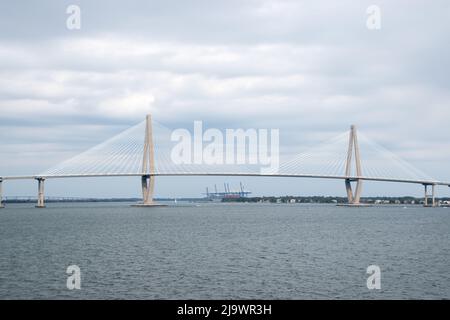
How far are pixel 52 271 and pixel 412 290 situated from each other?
40.0ft

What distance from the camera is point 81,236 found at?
36.9 meters

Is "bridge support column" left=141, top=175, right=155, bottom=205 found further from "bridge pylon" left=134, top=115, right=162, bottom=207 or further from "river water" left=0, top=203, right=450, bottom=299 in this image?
"river water" left=0, top=203, right=450, bottom=299

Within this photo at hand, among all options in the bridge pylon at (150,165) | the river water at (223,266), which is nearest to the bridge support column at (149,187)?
the bridge pylon at (150,165)

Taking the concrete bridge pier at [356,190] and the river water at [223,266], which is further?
the concrete bridge pier at [356,190]

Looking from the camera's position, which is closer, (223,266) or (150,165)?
(223,266)

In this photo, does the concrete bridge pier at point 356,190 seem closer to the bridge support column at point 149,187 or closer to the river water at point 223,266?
the bridge support column at point 149,187

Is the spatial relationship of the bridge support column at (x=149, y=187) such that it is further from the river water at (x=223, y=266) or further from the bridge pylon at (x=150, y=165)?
the river water at (x=223, y=266)

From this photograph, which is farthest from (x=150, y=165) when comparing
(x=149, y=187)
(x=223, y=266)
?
(x=223, y=266)

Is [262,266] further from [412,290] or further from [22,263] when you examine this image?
[22,263]

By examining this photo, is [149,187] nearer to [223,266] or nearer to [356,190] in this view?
[356,190]

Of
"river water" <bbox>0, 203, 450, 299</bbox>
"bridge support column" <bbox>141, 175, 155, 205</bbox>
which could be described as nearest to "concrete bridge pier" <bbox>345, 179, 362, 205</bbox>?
"bridge support column" <bbox>141, 175, 155, 205</bbox>

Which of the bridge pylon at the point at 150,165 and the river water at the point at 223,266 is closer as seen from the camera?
the river water at the point at 223,266
